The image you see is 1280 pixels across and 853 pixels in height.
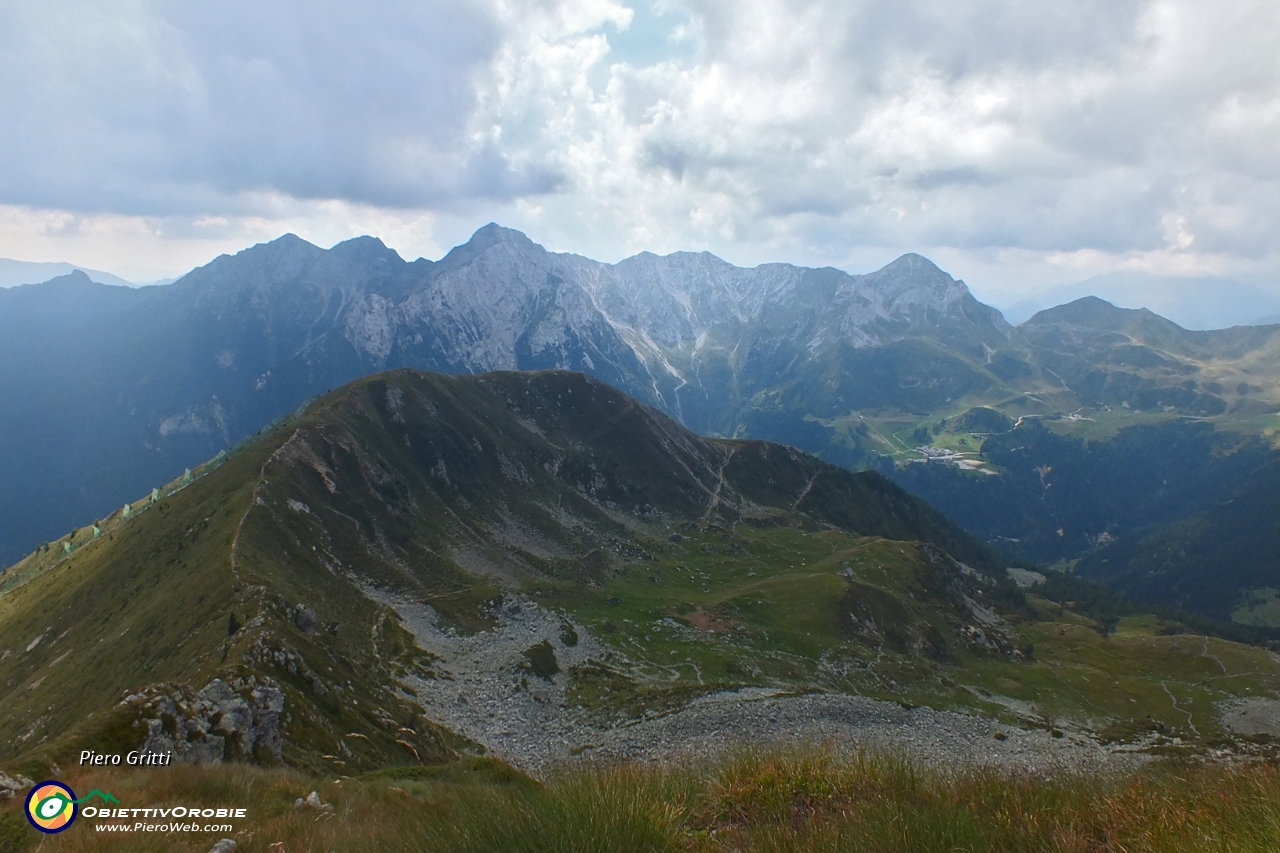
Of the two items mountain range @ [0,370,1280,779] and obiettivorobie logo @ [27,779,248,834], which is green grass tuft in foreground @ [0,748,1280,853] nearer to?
obiettivorobie logo @ [27,779,248,834]

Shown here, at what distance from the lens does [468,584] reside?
83.0m

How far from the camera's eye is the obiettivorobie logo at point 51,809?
8.23m

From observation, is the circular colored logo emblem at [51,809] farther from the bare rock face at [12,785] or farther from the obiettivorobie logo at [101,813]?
the bare rock face at [12,785]

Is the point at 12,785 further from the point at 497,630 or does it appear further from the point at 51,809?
the point at 497,630

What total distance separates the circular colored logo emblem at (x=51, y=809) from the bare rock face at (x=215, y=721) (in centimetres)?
1824


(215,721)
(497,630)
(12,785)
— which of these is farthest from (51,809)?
(497,630)

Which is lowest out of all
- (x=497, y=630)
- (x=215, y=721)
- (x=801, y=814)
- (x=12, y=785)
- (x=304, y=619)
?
(x=497, y=630)

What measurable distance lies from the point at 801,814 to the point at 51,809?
10.8 meters

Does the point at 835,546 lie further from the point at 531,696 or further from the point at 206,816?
the point at 206,816

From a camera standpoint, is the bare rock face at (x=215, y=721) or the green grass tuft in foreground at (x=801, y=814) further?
the bare rock face at (x=215, y=721)

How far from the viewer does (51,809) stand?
8414 millimetres

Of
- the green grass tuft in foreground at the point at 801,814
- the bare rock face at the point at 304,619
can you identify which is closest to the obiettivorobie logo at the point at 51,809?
the green grass tuft in foreground at the point at 801,814

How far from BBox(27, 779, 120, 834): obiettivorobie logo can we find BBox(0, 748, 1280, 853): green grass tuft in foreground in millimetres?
280

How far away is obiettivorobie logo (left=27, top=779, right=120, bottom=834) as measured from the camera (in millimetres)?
8227
